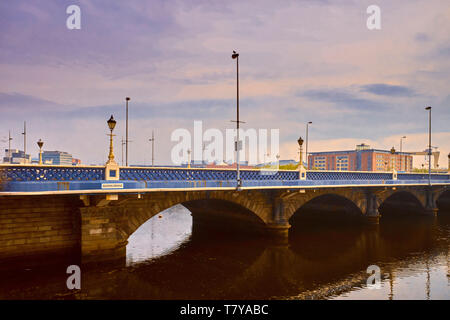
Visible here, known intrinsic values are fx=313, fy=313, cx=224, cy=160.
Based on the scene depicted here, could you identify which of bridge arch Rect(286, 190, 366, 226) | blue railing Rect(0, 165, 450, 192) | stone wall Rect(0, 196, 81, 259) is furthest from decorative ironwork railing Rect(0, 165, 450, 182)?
bridge arch Rect(286, 190, 366, 226)

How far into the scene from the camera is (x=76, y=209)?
23.6m

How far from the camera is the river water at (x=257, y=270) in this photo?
20.0m

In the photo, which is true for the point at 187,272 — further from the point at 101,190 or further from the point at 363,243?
the point at 363,243

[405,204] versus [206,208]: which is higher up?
[206,208]

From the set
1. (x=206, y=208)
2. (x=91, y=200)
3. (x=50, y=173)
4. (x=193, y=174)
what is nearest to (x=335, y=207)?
(x=206, y=208)

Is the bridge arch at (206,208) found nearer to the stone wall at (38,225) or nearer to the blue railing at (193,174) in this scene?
the blue railing at (193,174)

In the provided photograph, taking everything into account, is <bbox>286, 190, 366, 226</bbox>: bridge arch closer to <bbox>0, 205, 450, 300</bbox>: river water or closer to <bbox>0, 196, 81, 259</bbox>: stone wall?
<bbox>0, 205, 450, 300</bbox>: river water

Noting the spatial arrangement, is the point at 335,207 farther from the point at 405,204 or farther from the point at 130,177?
the point at 130,177

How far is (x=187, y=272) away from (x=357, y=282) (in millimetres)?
12633

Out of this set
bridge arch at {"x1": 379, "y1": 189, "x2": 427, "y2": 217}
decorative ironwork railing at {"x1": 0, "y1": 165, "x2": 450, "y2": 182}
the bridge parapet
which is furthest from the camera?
bridge arch at {"x1": 379, "y1": 189, "x2": 427, "y2": 217}

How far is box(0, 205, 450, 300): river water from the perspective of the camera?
65.8 feet

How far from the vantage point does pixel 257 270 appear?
82.2 feet
